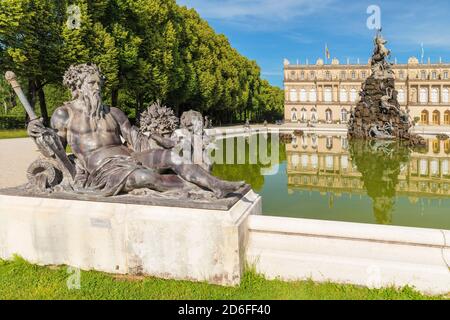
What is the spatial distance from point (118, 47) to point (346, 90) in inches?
2592

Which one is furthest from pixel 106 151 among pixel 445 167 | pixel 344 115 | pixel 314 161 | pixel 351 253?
pixel 344 115

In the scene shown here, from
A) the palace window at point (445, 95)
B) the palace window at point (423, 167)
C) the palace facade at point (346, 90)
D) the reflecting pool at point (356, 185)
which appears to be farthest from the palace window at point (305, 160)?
the palace window at point (445, 95)

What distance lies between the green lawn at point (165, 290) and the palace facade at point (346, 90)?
6940 centimetres

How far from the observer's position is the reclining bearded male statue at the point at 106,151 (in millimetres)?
4082

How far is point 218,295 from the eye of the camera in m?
3.48

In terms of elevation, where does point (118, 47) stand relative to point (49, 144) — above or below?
above

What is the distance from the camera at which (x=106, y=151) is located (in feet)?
14.6

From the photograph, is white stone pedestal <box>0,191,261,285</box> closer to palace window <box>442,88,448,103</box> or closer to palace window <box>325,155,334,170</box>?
palace window <box>325,155,334,170</box>

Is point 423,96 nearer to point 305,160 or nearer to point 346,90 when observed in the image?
point 346,90

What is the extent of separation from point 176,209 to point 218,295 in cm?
93

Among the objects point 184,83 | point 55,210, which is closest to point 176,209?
point 55,210

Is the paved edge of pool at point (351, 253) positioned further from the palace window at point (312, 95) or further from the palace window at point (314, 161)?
the palace window at point (312, 95)

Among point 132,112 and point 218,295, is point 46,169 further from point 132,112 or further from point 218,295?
point 132,112

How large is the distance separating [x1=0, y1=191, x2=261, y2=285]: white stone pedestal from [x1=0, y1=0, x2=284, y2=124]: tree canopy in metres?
10.4
